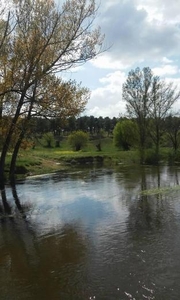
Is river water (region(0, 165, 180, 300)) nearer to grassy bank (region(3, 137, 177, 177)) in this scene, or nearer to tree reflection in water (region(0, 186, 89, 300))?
tree reflection in water (region(0, 186, 89, 300))

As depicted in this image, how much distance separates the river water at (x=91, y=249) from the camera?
745 centimetres

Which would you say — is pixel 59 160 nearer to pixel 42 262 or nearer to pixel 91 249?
pixel 91 249

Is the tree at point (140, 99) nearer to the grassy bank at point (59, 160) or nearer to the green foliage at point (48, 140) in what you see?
the grassy bank at point (59, 160)

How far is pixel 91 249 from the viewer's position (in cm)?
1006

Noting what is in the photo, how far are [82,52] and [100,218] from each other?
1760 centimetres

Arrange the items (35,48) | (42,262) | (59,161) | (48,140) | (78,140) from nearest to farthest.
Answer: (42,262), (35,48), (59,161), (78,140), (48,140)

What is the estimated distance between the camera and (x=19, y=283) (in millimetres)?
7863

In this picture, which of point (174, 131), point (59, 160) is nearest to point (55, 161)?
point (59, 160)

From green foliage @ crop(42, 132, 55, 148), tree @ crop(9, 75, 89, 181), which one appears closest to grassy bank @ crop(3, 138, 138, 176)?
tree @ crop(9, 75, 89, 181)

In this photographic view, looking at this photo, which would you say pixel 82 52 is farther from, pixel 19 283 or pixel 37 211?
pixel 19 283

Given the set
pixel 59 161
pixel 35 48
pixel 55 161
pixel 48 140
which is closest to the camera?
pixel 35 48

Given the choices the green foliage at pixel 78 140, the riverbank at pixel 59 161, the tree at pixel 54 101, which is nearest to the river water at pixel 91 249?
the tree at pixel 54 101

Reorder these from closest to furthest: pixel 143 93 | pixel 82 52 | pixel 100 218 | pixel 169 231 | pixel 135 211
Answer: pixel 169 231
pixel 100 218
pixel 135 211
pixel 82 52
pixel 143 93

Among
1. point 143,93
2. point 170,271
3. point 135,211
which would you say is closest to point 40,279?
point 170,271
